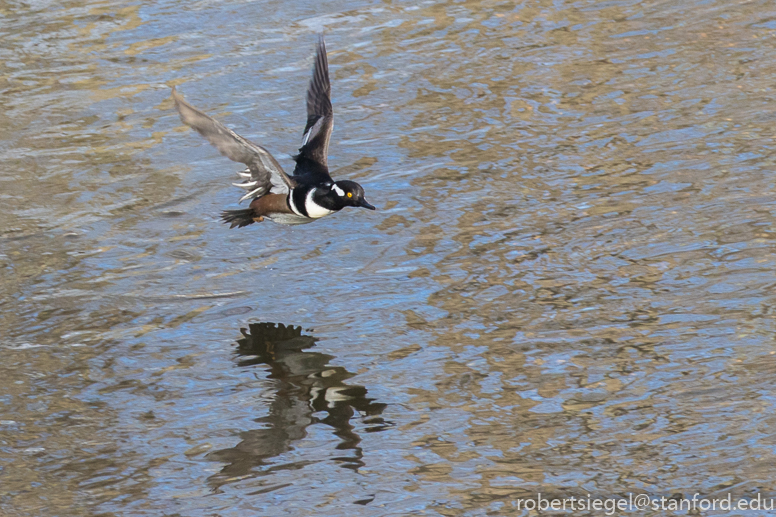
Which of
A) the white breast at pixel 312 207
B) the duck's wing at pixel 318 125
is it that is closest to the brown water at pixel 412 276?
the white breast at pixel 312 207

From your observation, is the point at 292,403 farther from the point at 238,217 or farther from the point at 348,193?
the point at 238,217

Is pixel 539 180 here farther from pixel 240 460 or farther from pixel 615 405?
pixel 240 460

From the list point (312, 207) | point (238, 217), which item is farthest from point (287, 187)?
point (238, 217)

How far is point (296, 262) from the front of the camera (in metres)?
6.33

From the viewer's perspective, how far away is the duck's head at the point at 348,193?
598cm

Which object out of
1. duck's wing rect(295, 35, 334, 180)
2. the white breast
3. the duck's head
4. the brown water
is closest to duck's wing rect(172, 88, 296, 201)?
the white breast

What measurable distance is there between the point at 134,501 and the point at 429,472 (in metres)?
1.34

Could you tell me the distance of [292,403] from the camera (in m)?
4.93

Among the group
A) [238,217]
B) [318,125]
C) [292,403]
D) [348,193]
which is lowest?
[292,403]

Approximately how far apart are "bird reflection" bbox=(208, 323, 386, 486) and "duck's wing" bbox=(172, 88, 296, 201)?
0.92m

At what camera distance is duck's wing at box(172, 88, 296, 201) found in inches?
202

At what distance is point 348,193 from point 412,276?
2.16 feet

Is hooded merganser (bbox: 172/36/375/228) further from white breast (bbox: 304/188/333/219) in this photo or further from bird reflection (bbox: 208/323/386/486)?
bird reflection (bbox: 208/323/386/486)

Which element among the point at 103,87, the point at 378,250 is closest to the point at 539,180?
the point at 378,250
